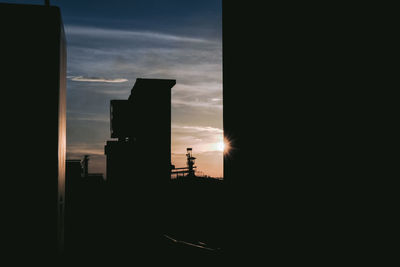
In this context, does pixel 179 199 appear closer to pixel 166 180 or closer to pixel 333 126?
pixel 166 180

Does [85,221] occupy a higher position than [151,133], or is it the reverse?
[151,133]

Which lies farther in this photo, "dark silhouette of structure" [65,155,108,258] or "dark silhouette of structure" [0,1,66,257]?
"dark silhouette of structure" [65,155,108,258]

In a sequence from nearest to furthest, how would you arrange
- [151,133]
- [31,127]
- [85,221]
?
[31,127] < [151,133] < [85,221]

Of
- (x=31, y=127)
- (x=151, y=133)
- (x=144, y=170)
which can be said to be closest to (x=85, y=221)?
(x=144, y=170)

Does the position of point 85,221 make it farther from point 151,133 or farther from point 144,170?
point 151,133

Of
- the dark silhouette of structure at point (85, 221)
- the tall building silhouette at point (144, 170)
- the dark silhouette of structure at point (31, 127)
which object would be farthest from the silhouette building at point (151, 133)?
the dark silhouette of structure at point (31, 127)

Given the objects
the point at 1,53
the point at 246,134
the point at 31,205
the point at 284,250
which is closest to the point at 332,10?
the point at 246,134

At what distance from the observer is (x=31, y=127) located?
455 cm

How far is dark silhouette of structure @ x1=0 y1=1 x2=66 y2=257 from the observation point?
4484mm

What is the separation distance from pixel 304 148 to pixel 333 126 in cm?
67

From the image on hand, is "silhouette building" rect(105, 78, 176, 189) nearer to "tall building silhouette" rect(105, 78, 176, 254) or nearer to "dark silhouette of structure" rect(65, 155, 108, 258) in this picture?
→ "tall building silhouette" rect(105, 78, 176, 254)

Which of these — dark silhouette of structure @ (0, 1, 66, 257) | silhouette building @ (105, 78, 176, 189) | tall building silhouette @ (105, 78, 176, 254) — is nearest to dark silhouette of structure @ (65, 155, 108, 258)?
tall building silhouette @ (105, 78, 176, 254)

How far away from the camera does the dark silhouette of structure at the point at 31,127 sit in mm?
4484

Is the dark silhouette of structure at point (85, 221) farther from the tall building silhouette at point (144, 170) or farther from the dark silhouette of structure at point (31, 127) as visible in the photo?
the dark silhouette of structure at point (31, 127)
